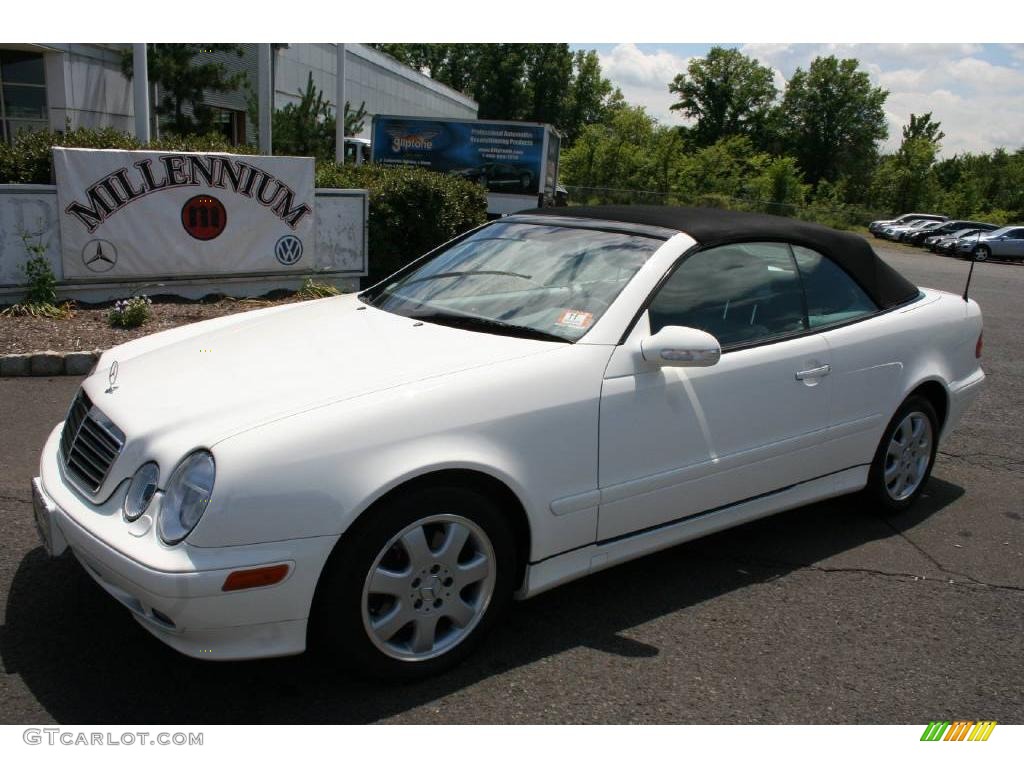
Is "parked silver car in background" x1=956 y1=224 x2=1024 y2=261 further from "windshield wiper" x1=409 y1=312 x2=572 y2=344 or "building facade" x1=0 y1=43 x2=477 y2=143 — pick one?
"windshield wiper" x1=409 y1=312 x2=572 y2=344

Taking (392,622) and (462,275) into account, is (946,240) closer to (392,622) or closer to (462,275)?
(462,275)

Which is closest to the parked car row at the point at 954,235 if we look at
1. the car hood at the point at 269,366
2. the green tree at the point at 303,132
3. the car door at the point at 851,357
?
the green tree at the point at 303,132

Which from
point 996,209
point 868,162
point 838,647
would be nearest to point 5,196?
point 838,647

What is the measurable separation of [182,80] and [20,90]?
352 cm

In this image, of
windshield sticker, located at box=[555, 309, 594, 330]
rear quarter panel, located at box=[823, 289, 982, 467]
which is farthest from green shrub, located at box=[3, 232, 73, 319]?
rear quarter panel, located at box=[823, 289, 982, 467]

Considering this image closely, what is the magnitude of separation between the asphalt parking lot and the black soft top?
1.20 metres

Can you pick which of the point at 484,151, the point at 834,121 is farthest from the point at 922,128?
the point at 484,151

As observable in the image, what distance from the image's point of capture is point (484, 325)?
345cm

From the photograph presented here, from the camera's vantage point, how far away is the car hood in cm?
277

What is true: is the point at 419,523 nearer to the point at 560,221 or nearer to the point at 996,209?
the point at 560,221

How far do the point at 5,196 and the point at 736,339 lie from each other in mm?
7137

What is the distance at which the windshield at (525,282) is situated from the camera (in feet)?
11.3

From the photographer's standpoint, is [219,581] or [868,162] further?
[868,162]

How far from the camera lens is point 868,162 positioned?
73938 millimetres
